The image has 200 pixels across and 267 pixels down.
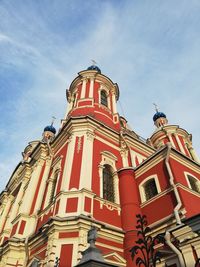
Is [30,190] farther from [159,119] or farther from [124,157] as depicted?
[159,119]

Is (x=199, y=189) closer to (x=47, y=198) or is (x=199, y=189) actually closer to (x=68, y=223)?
(x=68, y=223)

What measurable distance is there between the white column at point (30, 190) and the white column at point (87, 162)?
414cm

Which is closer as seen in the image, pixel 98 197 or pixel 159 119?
pixel 98 197

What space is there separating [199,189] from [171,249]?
199 inches

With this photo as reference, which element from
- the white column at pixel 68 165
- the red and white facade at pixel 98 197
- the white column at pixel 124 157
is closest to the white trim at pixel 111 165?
the red and white facade at pixel 98 197

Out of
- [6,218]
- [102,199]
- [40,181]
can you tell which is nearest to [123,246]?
[102,199]

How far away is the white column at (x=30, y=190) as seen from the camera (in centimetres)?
1474

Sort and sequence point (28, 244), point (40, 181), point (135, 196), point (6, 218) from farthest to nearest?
point (6, 218) < point (40, 181) < point (135, 196) < point (28, 244)

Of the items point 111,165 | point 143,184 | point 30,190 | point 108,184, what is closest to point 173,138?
point 111,165

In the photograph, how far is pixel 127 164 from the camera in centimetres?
1645

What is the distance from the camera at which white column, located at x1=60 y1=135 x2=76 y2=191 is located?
504 inches

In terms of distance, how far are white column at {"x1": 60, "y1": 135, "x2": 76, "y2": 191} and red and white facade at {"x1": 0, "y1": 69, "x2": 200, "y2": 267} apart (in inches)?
2.0

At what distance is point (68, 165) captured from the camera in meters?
13.7

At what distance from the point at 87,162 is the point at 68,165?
103cm
